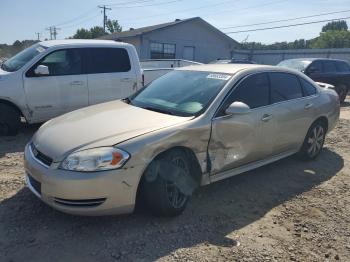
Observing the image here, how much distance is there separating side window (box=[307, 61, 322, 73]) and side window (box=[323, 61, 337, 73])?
0.94 feet

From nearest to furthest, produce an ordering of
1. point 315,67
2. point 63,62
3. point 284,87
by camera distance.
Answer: point 284,87 < point 63,62 < point 315,67

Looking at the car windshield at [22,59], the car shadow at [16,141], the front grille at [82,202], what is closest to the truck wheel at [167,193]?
the front grille at [82,202]

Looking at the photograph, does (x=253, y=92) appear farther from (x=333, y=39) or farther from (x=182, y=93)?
(x=333, y=39)

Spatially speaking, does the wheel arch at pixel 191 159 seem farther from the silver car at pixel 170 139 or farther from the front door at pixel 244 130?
the front door at pixel 244 130

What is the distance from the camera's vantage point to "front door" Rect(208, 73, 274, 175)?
13.9ft

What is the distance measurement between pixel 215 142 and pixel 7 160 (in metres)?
3.25

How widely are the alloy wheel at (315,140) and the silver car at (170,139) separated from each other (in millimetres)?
212

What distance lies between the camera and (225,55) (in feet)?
104

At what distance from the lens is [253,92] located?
4.76 meters

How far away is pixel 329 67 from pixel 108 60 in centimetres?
943

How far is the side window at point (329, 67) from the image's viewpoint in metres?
13.6

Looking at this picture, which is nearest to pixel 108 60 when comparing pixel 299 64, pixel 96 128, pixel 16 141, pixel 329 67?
pixel 16 141

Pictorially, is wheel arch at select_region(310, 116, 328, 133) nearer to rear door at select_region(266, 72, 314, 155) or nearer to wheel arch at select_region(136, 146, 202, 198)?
rear door at select_region(266, 72, 314, 155)

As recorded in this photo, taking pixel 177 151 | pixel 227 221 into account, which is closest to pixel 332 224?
pixel 227 221
